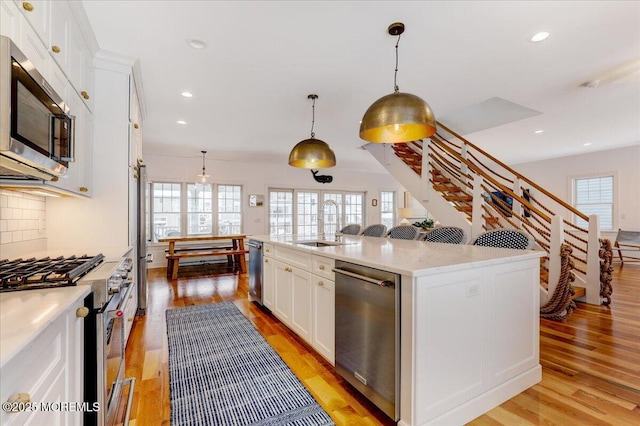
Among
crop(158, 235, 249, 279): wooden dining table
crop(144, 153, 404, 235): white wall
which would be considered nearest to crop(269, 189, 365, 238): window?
crop(144, 153, 404, 235): white wall

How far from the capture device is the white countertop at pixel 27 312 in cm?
73

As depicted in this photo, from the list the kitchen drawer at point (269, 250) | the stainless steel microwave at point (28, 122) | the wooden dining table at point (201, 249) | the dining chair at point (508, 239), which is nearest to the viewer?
the stainless steel microwave at point (28, 122)

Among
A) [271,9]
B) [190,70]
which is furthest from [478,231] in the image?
[190,70]

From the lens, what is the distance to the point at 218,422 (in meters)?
1.72

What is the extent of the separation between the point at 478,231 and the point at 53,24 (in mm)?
4496

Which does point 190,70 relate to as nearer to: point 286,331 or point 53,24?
point 53,24

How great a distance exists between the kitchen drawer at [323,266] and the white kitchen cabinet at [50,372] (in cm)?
141

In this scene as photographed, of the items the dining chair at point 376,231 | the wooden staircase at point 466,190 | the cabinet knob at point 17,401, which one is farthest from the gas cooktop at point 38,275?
the wooden staircase at point 466,190

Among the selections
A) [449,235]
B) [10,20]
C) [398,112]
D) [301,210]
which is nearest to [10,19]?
[10,20]

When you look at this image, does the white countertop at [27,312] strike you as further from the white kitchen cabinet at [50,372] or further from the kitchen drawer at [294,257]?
the kitchen drawer at [294,257]

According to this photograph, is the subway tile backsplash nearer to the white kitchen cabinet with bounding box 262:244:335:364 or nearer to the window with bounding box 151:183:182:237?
the white kitchen cabinet with bounding box 262:244:335:364

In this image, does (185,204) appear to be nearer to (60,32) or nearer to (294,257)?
(294,257)

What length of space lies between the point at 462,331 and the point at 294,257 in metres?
1.53

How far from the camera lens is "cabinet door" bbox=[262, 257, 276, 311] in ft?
10.9
